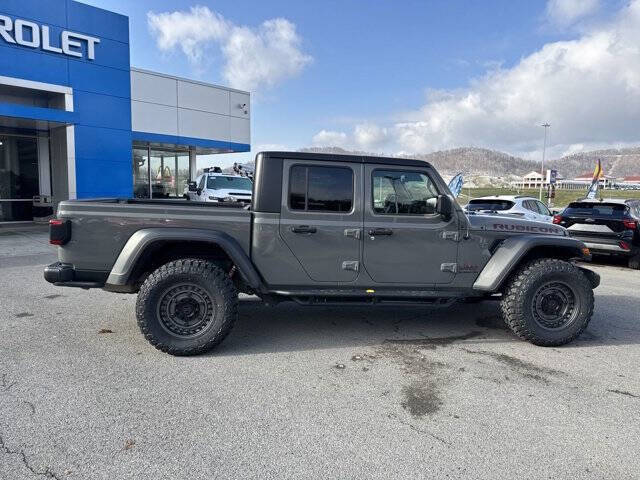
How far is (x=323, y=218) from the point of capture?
4430 millimetres

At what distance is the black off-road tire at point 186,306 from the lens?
4.17 meters

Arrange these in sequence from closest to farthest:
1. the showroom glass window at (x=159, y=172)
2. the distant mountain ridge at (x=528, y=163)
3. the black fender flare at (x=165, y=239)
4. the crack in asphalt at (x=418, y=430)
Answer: the crack in asphalt at (x=418, y=430) < the black fender flare at (x=165, y=239) < the showroom glass window at (x=159, y=172) < the distant mountain ridge at (x=528, y=163)

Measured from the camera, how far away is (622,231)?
9.49m

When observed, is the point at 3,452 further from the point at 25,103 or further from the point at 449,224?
the point at 25,103

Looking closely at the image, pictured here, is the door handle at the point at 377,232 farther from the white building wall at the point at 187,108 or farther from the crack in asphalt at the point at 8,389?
the white building wall at the point at 187,108

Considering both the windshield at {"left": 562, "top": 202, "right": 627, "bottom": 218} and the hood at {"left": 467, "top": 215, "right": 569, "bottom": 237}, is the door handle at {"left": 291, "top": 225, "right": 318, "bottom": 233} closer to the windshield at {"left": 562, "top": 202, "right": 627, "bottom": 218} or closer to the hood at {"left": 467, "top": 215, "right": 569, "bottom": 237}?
the hood at {"left": 467, "top": 215, "right": 569, "bottom": 237}

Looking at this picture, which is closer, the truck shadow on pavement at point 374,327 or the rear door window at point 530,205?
the truck shadow on pavement at point 374,327

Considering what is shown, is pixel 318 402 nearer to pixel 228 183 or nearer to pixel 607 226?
A: pixel 607 226

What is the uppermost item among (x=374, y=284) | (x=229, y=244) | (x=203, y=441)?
(x=229, y=244)

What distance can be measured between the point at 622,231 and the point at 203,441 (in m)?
9.86

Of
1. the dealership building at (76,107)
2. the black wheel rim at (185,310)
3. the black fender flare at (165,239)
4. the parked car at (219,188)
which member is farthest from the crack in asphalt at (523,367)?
the dealership building at (76,107)

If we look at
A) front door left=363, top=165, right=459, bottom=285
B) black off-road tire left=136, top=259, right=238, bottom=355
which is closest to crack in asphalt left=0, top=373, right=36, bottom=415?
black off-road tire left=136, top=259, right=238, bottom=355

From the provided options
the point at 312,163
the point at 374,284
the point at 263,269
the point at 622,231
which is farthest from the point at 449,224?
the point at 622,231

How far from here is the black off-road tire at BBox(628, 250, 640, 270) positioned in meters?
9.77
